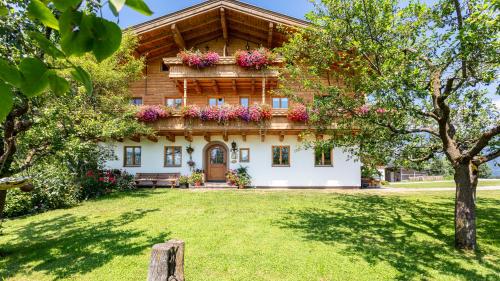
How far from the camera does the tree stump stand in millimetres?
2338

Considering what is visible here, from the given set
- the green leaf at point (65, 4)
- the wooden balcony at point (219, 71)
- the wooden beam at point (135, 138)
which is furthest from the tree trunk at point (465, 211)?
the wooden beam at point (135, 138)

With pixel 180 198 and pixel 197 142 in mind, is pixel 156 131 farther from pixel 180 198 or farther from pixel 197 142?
pixel 180 198

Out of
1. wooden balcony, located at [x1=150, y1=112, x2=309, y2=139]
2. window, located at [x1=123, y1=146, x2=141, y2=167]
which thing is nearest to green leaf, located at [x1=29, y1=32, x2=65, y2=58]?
wooden balcony, located at [x1=150, y1=112, x2=309, y2=139]

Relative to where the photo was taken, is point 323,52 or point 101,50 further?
point 323,52

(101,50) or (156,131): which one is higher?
(156,131)

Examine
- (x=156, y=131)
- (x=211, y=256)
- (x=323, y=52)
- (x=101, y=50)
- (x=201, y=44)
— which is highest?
(x=201, y=44)

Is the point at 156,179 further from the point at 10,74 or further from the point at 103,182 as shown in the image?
the point at 10,74

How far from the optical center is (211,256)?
570 centimetres

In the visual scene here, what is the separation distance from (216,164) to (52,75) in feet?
56.1

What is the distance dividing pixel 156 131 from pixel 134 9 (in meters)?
15.9

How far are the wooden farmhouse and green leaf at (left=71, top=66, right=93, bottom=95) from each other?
47.8ft

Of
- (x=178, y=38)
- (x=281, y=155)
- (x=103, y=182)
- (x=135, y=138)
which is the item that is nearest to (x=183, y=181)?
(x=135, y=138)

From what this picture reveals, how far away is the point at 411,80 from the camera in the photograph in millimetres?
5695

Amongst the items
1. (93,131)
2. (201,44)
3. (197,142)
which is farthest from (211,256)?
(201,44)
